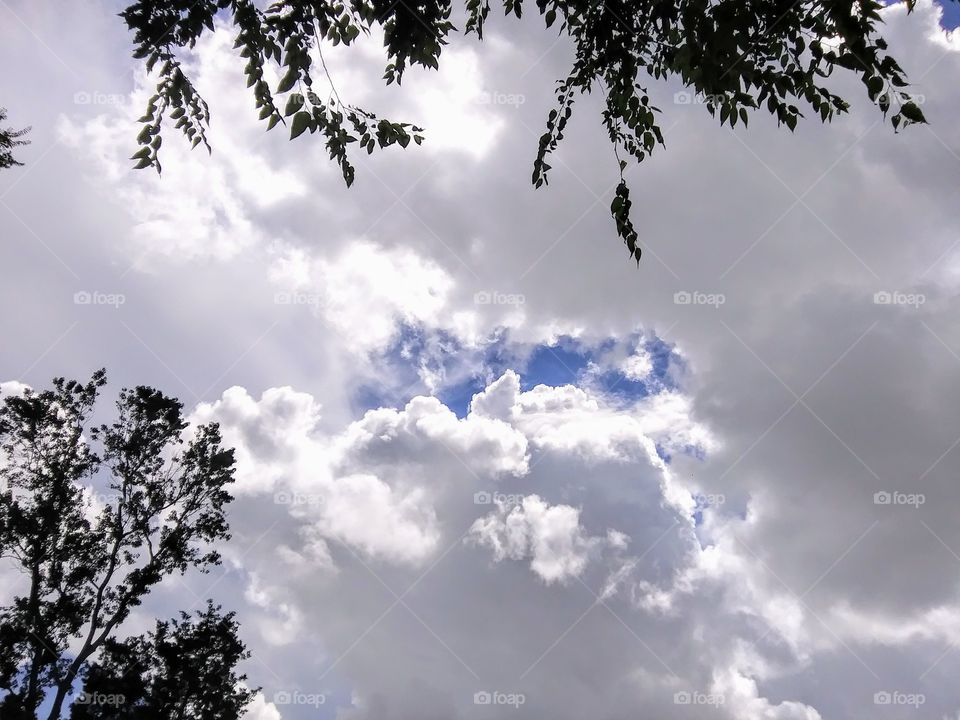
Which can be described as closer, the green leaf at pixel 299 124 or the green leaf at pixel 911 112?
the green leaf at pixel 911 112

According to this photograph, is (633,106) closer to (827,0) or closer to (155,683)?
(827,0)

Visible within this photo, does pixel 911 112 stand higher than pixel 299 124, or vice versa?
pixel 299 124

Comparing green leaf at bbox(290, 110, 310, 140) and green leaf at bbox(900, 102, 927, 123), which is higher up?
green leaf at bbox(290, 110, 310, 140)

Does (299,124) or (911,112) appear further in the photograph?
(299,124)

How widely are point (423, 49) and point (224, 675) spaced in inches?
799

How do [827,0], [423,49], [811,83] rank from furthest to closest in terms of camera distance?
[423,49] < [811,83] < [827,0]

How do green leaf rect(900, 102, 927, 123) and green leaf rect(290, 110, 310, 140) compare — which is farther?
green leaf rect(290, 110, 310, 140)

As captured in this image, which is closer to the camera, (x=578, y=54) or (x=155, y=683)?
(x=578, y=54)

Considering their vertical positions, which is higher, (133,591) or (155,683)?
(133,591)

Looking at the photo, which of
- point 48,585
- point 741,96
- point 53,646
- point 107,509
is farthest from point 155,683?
point 741,96

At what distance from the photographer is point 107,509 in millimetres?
16500

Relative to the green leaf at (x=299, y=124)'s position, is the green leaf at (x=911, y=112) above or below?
below

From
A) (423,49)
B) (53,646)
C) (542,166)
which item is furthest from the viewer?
(53,646)

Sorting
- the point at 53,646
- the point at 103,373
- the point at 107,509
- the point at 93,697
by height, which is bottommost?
the point at 93,697
